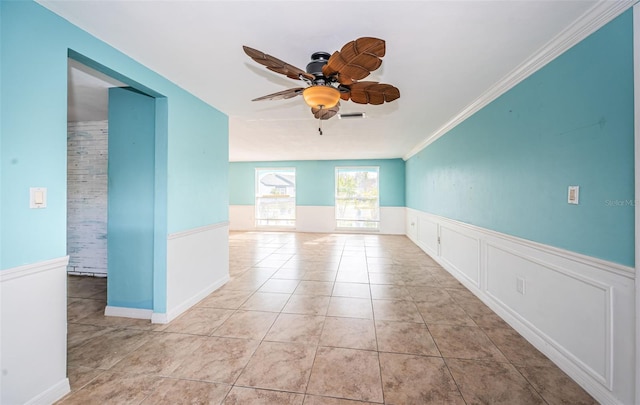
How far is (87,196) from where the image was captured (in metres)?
3.78

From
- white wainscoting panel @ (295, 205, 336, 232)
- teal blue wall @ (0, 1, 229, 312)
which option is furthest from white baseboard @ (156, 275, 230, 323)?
white wainscoting panel @ (295, 205, 336, 232)

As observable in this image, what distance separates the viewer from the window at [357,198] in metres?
7.90

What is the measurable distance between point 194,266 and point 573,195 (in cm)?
352

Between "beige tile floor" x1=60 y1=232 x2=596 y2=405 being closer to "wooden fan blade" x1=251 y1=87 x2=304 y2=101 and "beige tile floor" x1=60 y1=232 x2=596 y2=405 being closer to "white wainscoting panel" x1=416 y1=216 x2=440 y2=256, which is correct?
"white wainscoting panel" x1=416 y1=216 x2=440 y2=256

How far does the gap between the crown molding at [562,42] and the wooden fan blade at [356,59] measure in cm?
136

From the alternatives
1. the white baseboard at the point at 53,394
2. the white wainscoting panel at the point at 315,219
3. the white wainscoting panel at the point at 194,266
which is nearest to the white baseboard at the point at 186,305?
the white wainscoting panel at the point at 194,266

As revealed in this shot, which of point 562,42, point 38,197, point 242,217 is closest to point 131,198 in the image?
point 38,197

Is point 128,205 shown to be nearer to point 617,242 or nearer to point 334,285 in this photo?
point 334,285

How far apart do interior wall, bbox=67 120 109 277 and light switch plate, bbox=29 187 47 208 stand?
2.76 metres

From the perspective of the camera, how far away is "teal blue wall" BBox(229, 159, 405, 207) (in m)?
7.76

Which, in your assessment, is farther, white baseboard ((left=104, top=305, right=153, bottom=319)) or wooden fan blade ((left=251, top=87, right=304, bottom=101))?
white baseboard ((left=104, top=305, right=153, bottom=319))

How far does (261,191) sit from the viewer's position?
8.50 meters

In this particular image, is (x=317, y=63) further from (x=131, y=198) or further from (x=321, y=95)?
(x=131, y=198)

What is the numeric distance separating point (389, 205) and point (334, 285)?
16.1 ft
